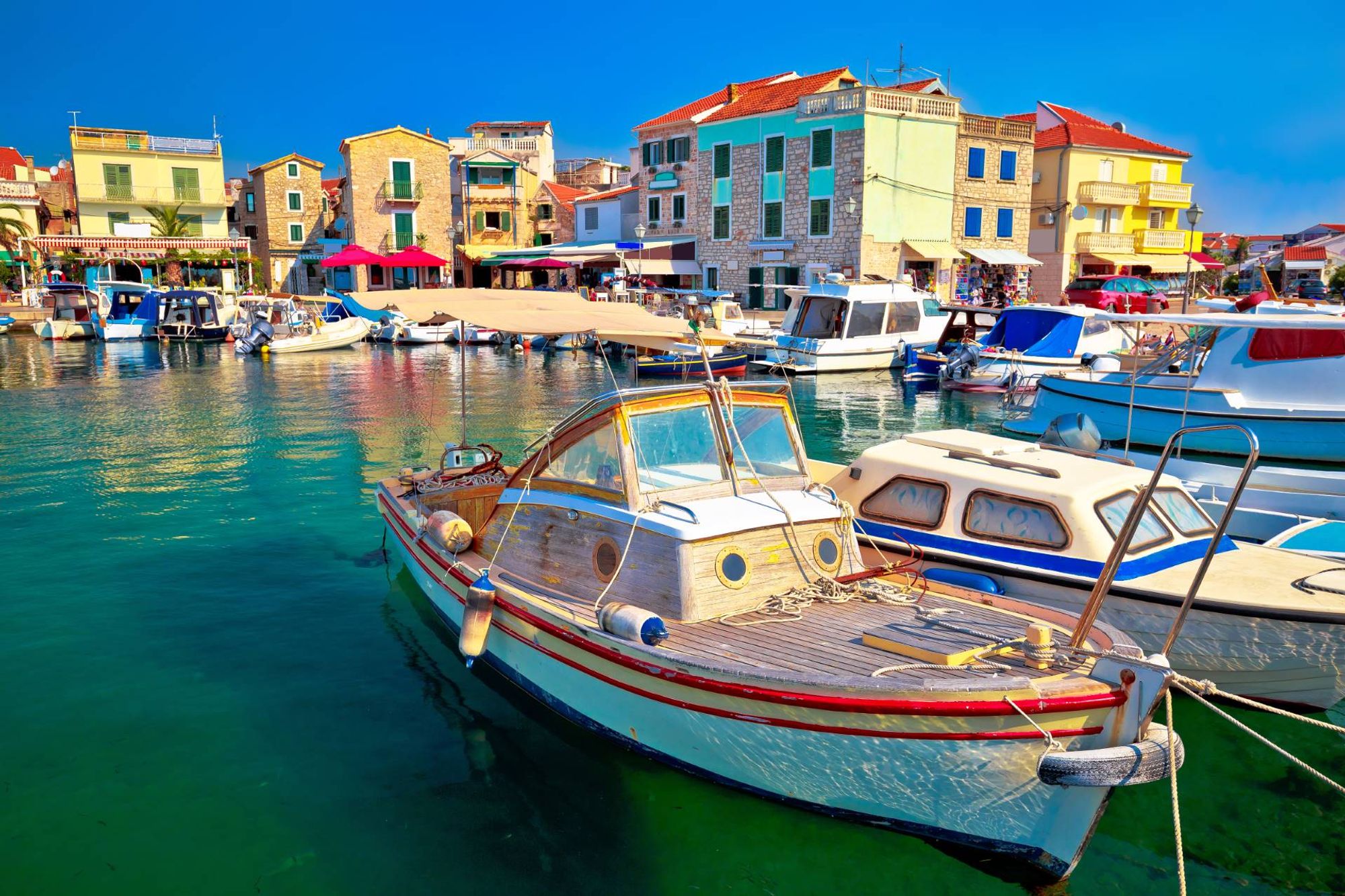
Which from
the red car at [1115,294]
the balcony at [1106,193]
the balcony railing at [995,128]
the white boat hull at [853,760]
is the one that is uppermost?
the balcony railing at [995,128]

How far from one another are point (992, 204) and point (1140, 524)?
125 ft

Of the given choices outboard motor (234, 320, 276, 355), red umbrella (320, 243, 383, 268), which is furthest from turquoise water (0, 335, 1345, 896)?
red umbrella (320, 243, 383, 268)

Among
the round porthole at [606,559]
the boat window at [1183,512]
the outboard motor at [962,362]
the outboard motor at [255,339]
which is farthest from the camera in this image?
the outboard motor at [255,339]

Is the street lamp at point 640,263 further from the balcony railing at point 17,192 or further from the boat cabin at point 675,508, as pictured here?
the balcony railing at point 17,192

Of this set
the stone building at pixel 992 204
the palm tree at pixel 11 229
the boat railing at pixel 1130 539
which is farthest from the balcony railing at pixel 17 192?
the boat railing at pixel 1130 539

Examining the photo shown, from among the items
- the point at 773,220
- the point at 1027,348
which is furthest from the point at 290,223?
the point at 1027,348

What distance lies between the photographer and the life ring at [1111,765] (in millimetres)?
5238

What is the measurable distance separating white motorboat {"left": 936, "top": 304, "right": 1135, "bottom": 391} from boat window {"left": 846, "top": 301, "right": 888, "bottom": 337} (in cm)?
348

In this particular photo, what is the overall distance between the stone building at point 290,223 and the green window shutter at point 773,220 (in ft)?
101

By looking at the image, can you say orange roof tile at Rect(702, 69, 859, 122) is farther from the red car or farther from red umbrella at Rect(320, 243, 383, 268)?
red umbrella at Rect(320, 243, 383, 268)

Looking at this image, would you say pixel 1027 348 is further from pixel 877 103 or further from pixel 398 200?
pixel 398 200

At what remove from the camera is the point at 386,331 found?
1668 inches

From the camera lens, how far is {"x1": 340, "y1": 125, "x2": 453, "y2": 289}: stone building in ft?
185

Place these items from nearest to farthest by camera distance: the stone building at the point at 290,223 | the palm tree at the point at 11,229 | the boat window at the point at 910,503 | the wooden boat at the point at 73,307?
the boat window at the point at 910,503 < the wooden boat at the point at 73,307 < the palm tree at the point at 11,229 < the stone building at the point at 290,223
